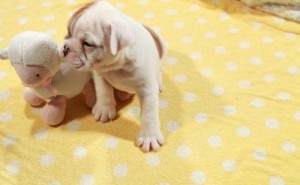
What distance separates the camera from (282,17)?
1.33m

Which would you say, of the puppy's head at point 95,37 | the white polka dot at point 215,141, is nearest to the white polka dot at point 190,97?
the white polka dot at point 215,141

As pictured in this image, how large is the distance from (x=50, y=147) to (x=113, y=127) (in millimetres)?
169

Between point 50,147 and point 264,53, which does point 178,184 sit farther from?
point 264,53

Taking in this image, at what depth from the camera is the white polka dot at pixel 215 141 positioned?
93 centimetres

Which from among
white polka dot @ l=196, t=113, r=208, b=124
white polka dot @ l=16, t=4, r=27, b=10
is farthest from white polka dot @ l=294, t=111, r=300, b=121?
white polka dot @ l=16, t=4, r=27, b=10

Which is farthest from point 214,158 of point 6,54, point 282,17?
point 282,17

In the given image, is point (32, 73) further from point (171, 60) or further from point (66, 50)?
point (171, 60)

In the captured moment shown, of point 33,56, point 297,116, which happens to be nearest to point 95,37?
point 33,56

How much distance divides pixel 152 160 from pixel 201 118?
19cm

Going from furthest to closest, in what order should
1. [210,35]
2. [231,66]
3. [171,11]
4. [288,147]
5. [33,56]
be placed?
[171,11], [210,35], [231,66], [288,147], [33,56]

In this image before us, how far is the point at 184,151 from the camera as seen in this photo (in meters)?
0.92

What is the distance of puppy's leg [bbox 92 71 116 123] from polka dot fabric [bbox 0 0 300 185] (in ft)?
0.09

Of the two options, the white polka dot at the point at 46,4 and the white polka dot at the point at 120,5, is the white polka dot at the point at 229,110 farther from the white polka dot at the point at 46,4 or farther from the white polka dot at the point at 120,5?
the white polka dot at the point at 46,4

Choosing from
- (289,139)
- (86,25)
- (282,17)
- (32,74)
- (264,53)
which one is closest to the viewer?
(86,25)
